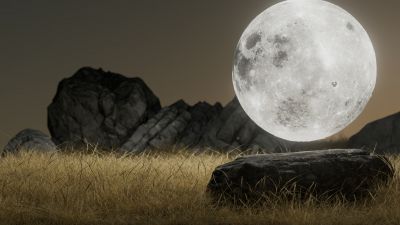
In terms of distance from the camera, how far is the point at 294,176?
10.6m

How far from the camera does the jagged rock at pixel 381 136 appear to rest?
23.4 meters

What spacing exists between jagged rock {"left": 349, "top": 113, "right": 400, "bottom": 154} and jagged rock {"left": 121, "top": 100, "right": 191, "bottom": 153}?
6888mm

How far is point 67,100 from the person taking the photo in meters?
28.6

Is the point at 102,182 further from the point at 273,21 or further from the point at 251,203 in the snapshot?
the point at 273,21

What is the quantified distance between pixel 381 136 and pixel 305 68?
39.0 ft

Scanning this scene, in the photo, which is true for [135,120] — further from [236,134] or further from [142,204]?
[142,204]

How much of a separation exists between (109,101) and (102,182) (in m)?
17.0

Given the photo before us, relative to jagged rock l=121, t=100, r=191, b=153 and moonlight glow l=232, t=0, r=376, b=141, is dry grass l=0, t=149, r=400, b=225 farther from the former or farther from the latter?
jagged rock l=121, t=100, r=191, b=153

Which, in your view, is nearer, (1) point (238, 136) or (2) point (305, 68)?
(2) point (305, 68)

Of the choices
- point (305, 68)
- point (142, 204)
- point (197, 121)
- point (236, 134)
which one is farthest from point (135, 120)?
point (142, 204)

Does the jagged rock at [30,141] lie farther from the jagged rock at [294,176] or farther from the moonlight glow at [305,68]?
the jagged rock at [294,176]

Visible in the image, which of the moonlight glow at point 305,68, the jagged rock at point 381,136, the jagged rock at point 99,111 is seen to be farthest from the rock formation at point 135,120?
the moonlight glow at point 305,68

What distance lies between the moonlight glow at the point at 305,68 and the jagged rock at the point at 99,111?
14484mm

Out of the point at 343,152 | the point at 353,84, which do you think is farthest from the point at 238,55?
the point at 343,152
